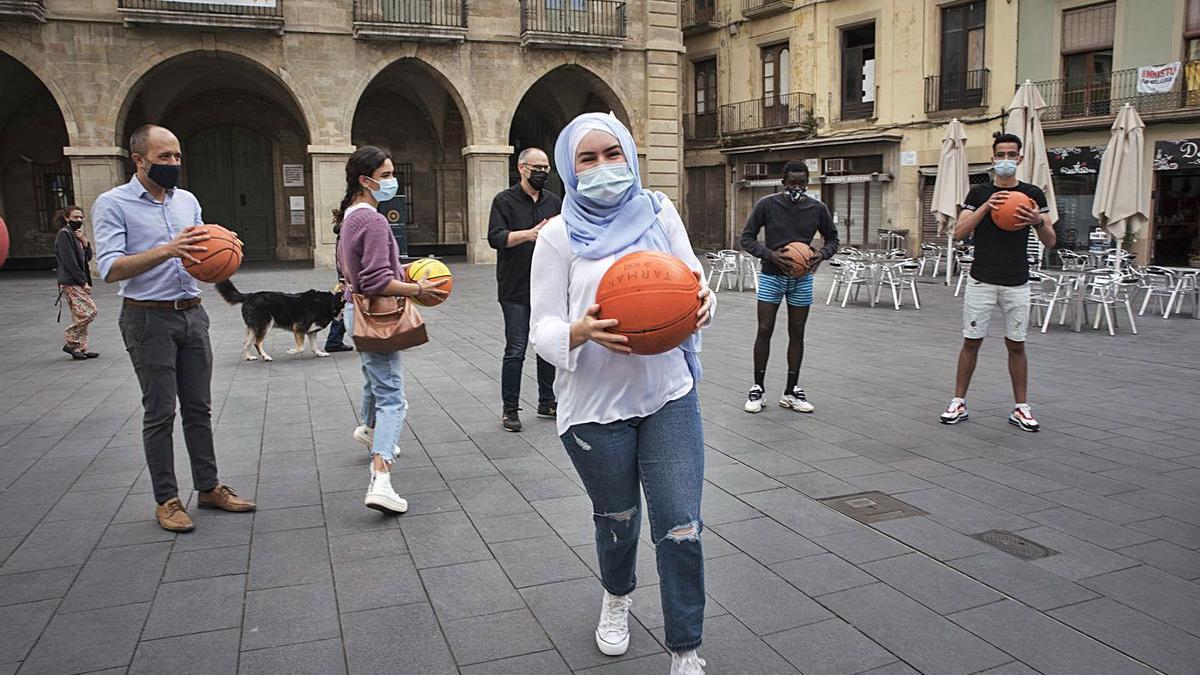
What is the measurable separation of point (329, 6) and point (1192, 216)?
21.5 metres

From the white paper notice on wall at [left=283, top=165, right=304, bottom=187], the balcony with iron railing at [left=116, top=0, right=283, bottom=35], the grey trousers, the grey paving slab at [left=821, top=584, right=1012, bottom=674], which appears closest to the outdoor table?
the grey paving slab at [left=821, top=584, right=1012, bottom=674]

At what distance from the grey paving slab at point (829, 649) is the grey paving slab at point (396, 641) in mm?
1120

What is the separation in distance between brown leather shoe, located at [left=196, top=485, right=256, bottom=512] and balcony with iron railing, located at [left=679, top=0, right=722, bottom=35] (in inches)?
1146

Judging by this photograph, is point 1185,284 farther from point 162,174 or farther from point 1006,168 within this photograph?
point 162,174

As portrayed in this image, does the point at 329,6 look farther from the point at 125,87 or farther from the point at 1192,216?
the point at 1192,216

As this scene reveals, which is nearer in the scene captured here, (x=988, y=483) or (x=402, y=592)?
(x=402, y=592)

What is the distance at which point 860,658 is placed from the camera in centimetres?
287

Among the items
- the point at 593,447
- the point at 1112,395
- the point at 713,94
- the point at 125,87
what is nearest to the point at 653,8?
the point at 713,94

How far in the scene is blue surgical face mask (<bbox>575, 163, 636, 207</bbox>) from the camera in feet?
8.59

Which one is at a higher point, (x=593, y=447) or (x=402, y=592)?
(x=593, y=447)

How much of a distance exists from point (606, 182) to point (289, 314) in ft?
25.1

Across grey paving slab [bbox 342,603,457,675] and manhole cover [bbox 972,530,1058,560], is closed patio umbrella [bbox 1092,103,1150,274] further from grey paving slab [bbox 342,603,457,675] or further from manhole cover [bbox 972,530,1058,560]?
grey paving slab [bbox 342,603,457,675]

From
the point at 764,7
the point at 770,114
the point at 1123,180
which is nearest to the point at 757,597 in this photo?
the point at 1123,180

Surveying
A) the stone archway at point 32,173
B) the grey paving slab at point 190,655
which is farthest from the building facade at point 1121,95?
the stone archway at point 32,173
